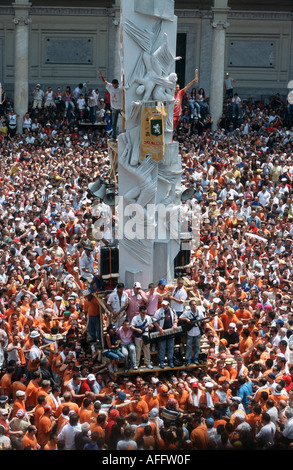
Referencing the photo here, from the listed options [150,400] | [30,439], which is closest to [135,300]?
[150,400]

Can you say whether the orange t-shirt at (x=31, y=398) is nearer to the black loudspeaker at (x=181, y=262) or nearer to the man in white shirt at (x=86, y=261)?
the black loudspeaker at (x=181, y=262)

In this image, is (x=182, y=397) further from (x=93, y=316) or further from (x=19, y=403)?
(x=93, y=316)

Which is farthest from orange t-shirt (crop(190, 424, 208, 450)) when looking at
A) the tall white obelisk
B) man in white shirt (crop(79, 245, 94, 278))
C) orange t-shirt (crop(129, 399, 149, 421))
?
man in white shirt (crop(79, 245, 94, 278))

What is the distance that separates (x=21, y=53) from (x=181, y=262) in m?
18.5

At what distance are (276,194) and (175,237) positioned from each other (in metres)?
8.36

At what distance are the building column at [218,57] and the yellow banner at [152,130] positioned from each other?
1689 centimetres

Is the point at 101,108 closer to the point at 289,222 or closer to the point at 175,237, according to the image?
the point at 289,222

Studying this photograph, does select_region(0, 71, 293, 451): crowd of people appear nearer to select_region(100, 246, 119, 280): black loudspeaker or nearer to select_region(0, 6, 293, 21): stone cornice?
select_region(100, 246, 119, 280): black loudspeaker

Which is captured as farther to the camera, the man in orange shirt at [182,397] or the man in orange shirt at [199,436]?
the man in orange shirt at [182,397]

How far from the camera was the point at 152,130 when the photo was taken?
16.8 metres

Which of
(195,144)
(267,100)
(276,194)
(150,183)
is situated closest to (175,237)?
(150,183)

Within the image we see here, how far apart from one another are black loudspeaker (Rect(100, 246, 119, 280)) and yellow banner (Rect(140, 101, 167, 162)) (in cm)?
196

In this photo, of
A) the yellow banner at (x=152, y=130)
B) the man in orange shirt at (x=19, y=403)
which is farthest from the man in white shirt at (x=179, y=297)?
the man in orange shirt at (x=19, y=403)

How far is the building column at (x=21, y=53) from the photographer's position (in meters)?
33.9
